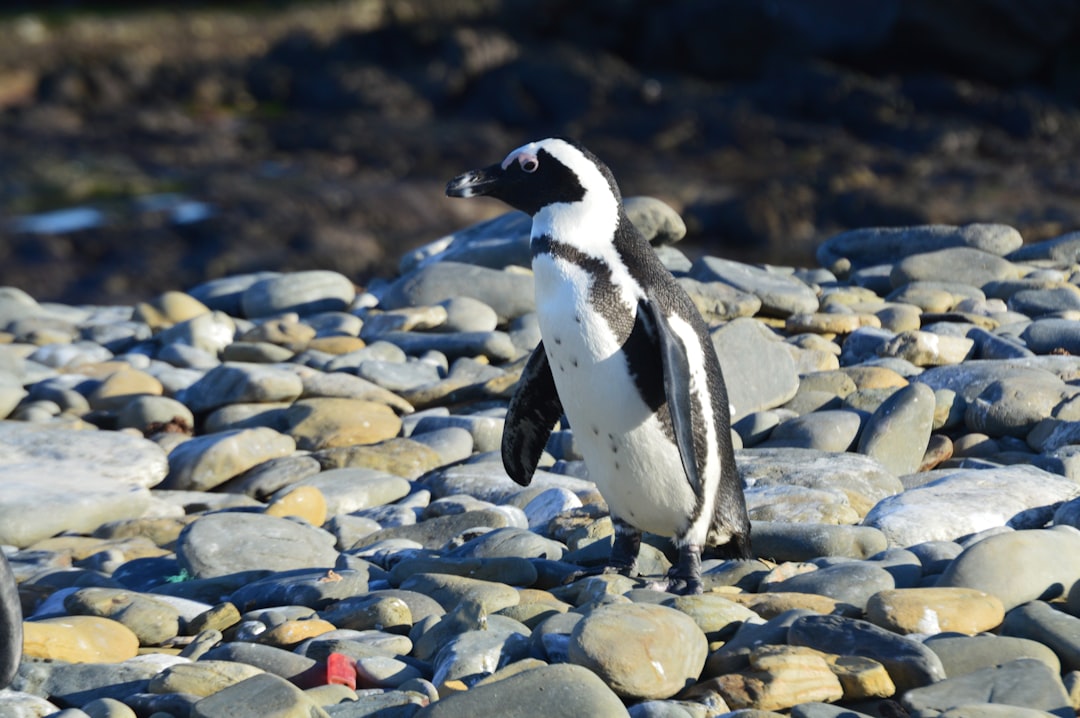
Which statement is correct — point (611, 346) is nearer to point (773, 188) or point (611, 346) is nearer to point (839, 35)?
point (773, 188)

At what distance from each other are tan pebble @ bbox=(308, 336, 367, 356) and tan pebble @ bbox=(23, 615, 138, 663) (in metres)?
3.37

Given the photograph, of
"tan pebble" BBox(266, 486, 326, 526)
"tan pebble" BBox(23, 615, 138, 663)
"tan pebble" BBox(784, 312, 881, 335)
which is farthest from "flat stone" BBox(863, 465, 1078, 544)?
"tan pebble" BBox(784, 312, 881, 335)

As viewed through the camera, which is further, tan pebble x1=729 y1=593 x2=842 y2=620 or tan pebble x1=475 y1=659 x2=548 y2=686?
tan pebble x1=729 y1=593 x2=842 y2=620

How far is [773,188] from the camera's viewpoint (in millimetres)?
15547

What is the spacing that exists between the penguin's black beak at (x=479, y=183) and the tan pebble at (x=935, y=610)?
1508 mm

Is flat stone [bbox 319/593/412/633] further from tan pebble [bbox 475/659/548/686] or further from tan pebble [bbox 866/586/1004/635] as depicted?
tan pebble [bbox 866/586/1004/635]

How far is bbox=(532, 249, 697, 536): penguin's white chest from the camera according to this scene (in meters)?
3.58

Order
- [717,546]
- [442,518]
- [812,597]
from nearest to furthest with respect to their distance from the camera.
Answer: [812,597]
[717,546]
[442,518]

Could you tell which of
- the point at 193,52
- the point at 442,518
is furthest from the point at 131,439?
the point at 193,52

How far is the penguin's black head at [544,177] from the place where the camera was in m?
3.66

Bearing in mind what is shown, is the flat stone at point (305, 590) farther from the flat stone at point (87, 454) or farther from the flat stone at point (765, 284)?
the flat stone at point (765, 284)

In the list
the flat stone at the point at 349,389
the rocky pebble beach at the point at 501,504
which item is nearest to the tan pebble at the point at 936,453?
the rocky pebble beach at the point at 501,504

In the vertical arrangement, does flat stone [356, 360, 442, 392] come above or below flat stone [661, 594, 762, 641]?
below

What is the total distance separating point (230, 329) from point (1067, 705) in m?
5.23
